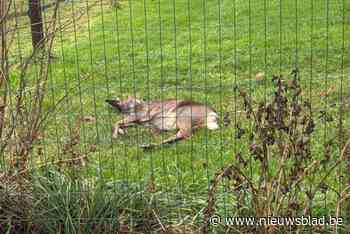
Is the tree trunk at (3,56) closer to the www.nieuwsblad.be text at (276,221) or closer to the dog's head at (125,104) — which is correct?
the www.nieuwsblad.be text at (276,221)

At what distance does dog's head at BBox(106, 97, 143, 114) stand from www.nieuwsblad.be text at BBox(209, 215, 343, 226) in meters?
3.22

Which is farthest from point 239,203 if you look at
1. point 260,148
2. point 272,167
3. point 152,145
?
point 152,145

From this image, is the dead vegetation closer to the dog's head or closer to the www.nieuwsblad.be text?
the www.nieuwsblad.be text

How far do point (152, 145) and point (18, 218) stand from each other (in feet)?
6.51

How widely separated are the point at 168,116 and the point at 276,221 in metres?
3.22

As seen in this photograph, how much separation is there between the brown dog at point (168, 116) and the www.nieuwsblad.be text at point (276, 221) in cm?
234

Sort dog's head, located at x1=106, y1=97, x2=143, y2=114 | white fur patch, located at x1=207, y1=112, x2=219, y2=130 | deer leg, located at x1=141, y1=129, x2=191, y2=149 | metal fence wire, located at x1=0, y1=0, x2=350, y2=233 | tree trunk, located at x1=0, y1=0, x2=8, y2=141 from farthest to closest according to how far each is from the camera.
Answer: dog's head, located at x1=106, y1=97, x2=143, y2=114 → white fur patch, located at x1=207, y1=112, x2=219, y2=130 → deer leg, located at x1=141, y1=129, x2=191, y2=149 → tree trunk, located at x1=0, y1=0, x2=8, y2=141 → metal fence wire, located at x1=0, y1=0, x2=350, y2=233

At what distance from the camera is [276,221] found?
414 cm

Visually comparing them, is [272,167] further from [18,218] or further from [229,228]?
[18,218]

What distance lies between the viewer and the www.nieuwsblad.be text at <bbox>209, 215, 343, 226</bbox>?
414cm

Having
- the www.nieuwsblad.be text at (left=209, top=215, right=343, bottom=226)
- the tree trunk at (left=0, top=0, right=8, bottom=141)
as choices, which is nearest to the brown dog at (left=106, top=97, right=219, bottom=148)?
the tree trunk at (left=0, top=0, right=8, bottom=141)

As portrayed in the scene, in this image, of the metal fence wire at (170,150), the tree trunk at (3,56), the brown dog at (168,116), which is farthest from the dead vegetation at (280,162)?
the brown dog at (168,116)

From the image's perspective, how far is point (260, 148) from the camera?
13.1 feet

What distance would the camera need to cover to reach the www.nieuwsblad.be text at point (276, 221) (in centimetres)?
414
